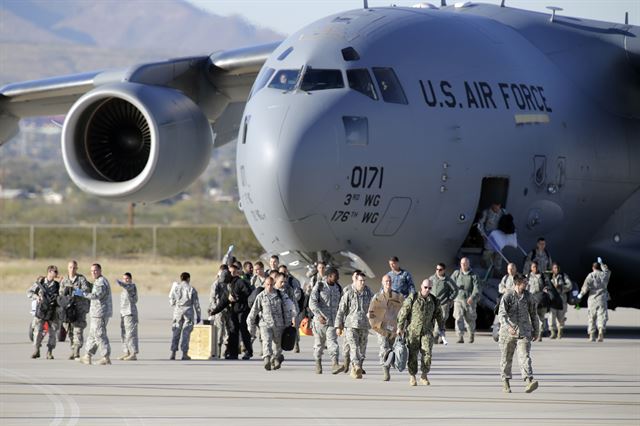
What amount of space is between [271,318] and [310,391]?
313 cm

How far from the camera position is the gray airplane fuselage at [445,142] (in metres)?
24.7

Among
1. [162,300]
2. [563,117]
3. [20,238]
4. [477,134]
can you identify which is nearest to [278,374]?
[477,134]

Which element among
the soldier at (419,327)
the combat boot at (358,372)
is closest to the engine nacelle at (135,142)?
the combat boot at (358,372)

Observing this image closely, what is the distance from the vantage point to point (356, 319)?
21.5m

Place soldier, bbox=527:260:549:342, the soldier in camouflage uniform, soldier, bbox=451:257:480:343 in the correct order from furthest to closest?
soldier, bbox=527:260:549:342 → soldier, bbox=451:257:480:343 → the soldier in camouflage uniform

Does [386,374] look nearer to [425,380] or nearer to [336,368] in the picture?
[425,380]

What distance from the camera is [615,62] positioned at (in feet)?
96.5

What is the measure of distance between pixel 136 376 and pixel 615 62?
1224 cm

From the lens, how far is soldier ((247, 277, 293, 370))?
22578 millimetres

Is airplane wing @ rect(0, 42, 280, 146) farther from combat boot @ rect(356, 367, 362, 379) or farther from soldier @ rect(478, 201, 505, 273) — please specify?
combat boot @ rect(356, 367, 362, 379)

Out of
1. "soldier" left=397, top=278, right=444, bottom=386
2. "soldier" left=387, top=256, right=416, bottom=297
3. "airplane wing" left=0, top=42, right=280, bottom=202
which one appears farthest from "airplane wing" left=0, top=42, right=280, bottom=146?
"soldier" left=397, top=278, right=444, bottom=386

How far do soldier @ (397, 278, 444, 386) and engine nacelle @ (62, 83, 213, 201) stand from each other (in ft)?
28.5

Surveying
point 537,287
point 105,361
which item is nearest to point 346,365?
point 105,361

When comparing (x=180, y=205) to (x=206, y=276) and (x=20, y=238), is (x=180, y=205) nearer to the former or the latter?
(x=20, y=238)
